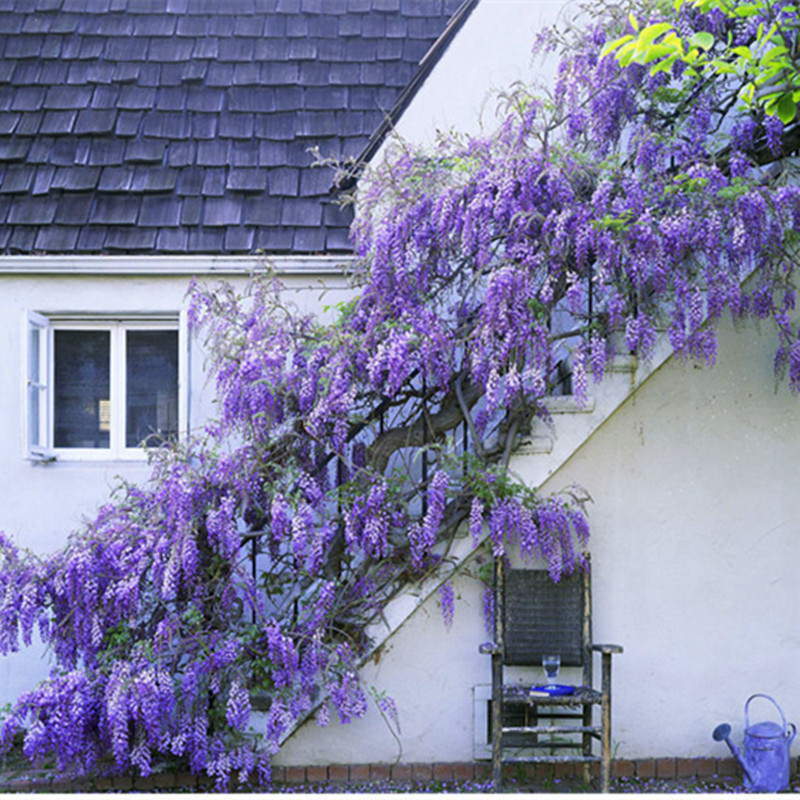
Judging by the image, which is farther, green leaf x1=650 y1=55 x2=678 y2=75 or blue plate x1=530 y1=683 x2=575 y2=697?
blue plate x1=530 y1=683 x2=575 y2=697

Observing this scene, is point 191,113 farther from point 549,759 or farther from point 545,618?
point 549,759

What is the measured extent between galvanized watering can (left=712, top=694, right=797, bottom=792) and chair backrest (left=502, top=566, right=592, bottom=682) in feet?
2.75

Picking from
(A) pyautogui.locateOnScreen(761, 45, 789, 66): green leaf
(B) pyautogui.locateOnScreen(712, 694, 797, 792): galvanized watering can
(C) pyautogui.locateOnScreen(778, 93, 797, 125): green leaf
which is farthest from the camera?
(B) pyautogui.locateOnScreen(712, 694, 797, 792): galvanized watering can

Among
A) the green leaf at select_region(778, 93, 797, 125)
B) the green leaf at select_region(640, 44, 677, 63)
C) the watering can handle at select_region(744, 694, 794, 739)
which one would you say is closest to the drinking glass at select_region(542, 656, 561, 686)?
the watering can handle at select_region(744, 694, 794, 739)

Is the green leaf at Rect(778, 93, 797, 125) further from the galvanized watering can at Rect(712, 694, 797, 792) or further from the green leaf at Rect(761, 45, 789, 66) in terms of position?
the galvanized watering can at Rect(712, 694, 797, 792)

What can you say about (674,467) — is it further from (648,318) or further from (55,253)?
(55,253)

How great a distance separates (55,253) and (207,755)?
2893mm

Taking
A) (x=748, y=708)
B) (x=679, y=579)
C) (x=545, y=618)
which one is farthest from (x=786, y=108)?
(x=748, y=708)

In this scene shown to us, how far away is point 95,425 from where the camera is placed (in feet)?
19.7

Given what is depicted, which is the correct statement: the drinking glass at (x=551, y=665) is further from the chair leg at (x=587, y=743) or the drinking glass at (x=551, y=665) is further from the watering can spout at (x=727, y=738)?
the watering can spout at (x=727, y=738)

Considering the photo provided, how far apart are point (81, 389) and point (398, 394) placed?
1.92m

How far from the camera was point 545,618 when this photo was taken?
17.3 ft

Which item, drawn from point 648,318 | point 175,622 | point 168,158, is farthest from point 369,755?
point 168,158

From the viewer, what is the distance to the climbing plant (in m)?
4.84
